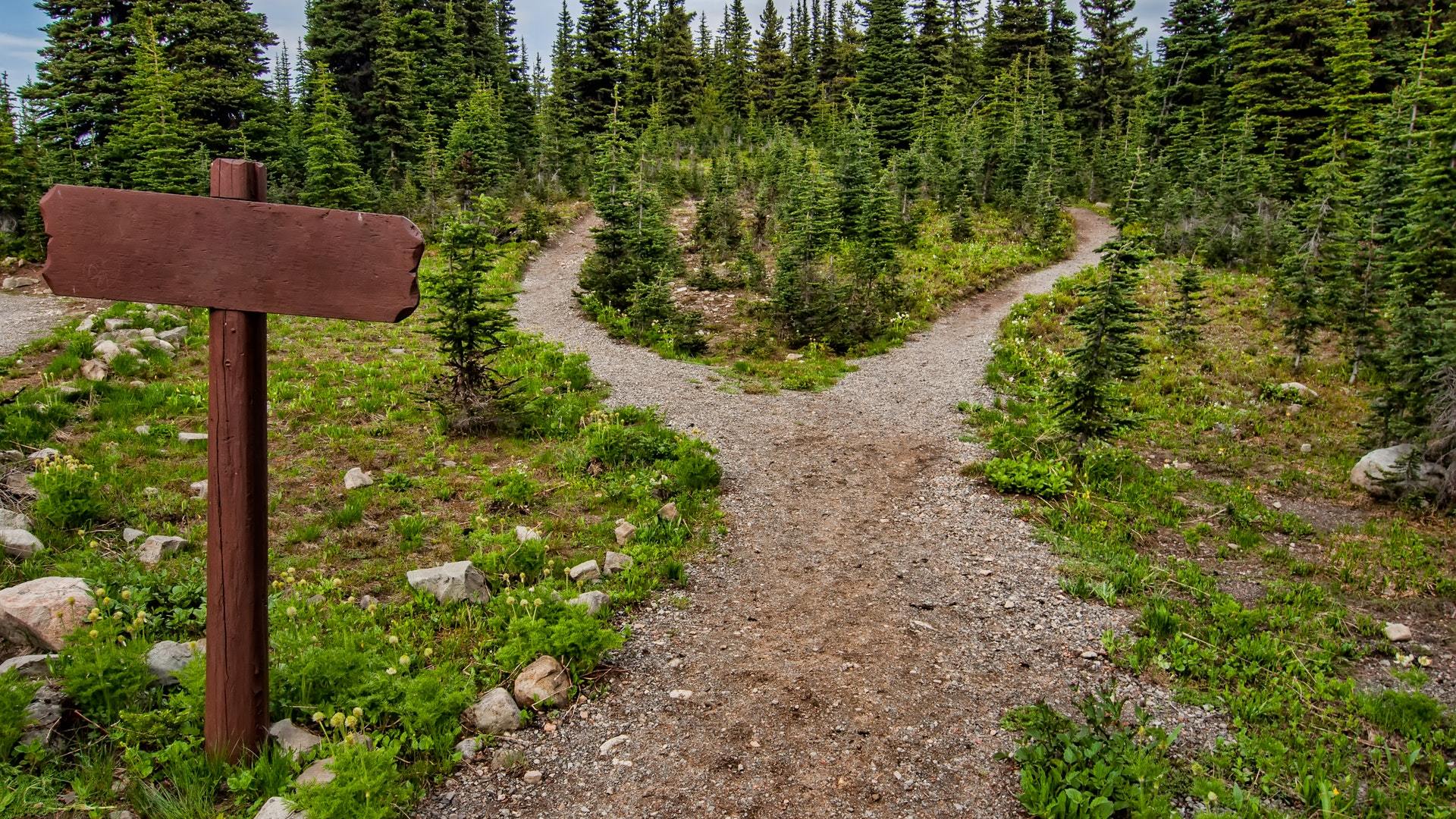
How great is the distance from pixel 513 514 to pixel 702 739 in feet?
14.7

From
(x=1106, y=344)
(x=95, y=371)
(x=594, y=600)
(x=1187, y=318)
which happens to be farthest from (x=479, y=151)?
(x=594, y=600)

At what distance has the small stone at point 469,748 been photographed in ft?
15.2

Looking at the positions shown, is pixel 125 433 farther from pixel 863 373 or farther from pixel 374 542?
pixel 863 373

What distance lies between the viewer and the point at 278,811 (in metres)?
3.71

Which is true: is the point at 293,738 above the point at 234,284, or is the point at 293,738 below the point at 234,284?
below

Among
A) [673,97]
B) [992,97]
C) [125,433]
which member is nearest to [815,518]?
[125,433]

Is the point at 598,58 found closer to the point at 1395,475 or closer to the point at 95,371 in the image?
the point at 95,371

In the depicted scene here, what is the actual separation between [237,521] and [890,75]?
149 feet

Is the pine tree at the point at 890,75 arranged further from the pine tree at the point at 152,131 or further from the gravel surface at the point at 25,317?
the gravel surface at the point at 25,317

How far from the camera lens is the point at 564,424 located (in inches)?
458

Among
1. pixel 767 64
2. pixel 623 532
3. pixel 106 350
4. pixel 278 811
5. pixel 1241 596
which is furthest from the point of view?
pixel 767 64

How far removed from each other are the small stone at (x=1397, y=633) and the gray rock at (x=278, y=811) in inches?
351

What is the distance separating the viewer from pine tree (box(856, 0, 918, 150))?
41156 millimetres

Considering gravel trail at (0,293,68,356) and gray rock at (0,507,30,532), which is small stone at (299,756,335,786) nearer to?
→ gray rock at (0,507,30,532)
